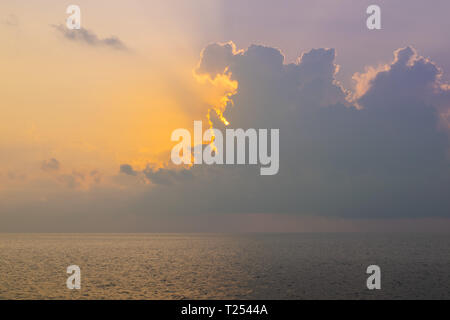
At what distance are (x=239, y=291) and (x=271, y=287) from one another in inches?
264

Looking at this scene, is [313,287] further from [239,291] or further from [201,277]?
[201,277]
